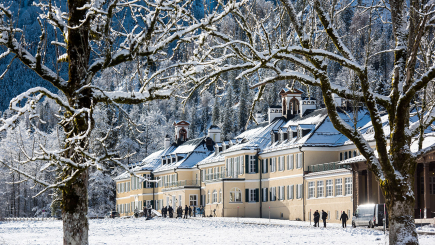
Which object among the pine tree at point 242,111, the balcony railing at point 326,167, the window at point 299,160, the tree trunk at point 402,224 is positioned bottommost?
the tree trunk at point 402,224

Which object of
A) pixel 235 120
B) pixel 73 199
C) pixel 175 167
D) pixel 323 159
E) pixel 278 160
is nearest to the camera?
pixel 73 199

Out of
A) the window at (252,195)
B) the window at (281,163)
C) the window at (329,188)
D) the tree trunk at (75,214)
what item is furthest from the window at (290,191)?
the tree trunk at (75,214)

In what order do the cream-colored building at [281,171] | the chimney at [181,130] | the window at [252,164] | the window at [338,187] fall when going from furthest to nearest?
1. the chimney at [181,130]
2. the window at [252,164]
3. the window at [338,187]
4. the cream-colored building at [281,171]

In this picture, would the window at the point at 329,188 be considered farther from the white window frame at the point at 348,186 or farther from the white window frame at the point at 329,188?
the white window frame at the point at 348,186

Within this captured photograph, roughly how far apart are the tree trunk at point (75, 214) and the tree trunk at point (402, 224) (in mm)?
5612

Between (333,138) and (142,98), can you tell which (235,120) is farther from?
(142,98)

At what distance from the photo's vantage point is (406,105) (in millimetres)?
11664

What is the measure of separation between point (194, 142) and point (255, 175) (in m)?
22.2

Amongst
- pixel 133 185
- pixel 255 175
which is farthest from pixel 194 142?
pixel 255 175

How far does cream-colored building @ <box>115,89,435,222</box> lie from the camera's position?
47.9m

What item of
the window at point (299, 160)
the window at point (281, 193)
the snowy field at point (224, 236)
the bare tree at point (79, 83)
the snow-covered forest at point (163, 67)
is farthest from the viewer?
the window at point (281, 193)

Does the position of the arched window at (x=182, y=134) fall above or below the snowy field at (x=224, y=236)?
above

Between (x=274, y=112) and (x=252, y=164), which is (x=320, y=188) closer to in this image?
(x=252, y=164)

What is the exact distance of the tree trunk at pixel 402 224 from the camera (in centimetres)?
1112
